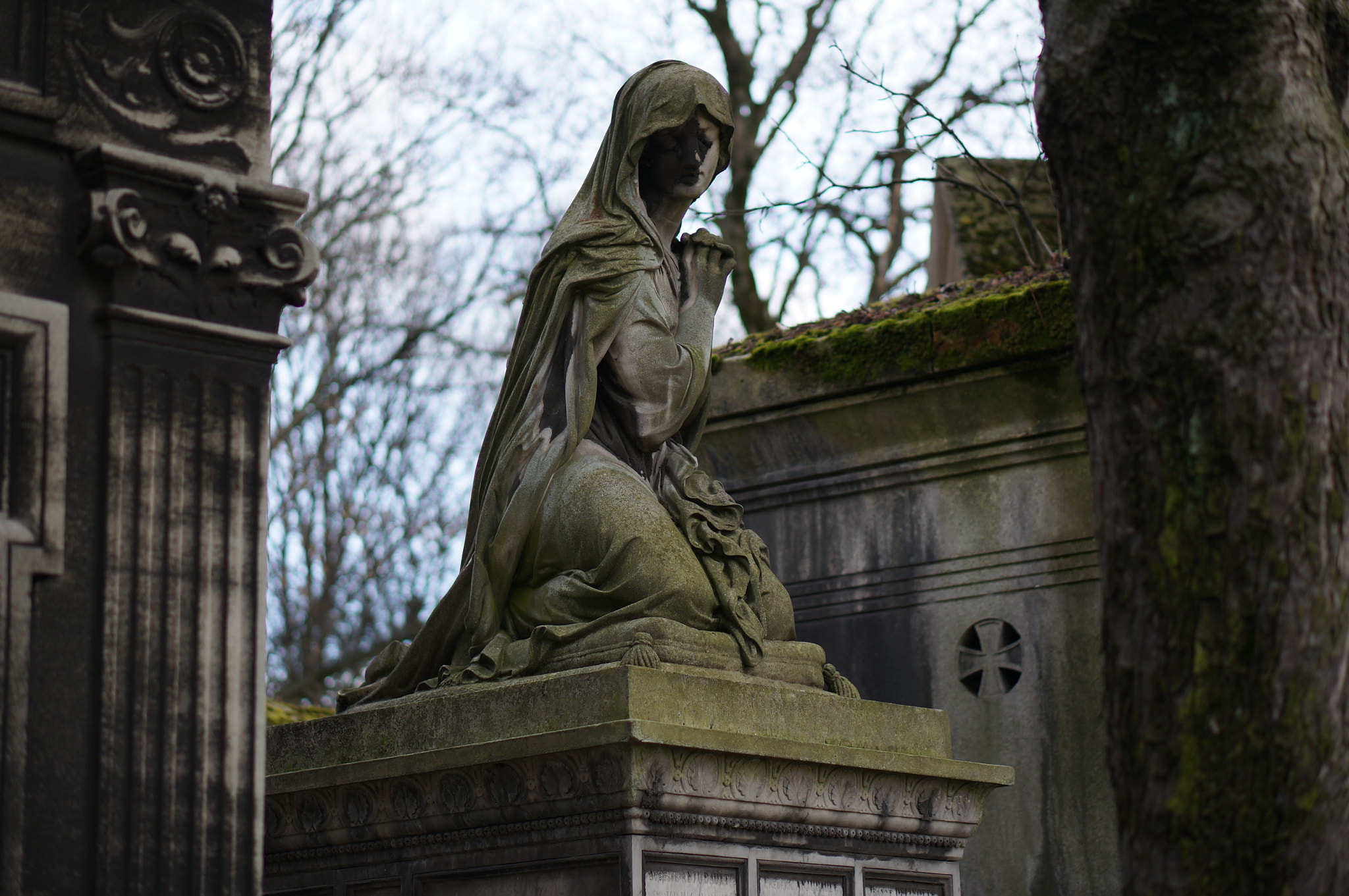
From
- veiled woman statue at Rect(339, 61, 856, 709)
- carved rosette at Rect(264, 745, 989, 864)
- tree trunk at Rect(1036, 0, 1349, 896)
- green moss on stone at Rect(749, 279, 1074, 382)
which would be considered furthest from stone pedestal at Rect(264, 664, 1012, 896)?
green moss on stone at Rect(749, 279, 1074, 382)

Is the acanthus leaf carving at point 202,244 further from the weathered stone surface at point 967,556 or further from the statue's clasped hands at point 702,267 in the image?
the weathered stone surface at point 967,556

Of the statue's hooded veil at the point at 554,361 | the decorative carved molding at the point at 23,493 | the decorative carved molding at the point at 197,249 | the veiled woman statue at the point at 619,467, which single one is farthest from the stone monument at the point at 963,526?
the decorative carved molding at the point at 23,493

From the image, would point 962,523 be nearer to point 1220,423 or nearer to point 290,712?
point 290,712

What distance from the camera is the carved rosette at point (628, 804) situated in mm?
4613

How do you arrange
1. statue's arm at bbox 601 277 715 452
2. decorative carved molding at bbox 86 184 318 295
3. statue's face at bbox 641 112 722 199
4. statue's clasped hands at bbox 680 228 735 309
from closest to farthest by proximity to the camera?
decorative carved molding at bbox 86 184 318 295, statue's arm at bbox 601 277 715 452, statue's face at bbox 641 112 722 199, statue's clasped hands at bbox 680 228 735 309

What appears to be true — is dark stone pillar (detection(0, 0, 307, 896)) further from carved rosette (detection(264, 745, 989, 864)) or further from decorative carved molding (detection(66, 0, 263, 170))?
carved rosette (detection(264, 745, 989, 864))

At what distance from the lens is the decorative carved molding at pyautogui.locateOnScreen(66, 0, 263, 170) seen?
3795 mm

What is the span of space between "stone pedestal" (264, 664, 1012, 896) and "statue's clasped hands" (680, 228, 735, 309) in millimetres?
1516

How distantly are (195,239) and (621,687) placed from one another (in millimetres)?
1689

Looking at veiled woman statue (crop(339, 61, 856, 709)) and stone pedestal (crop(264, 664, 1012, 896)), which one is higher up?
veiled woman statue (crop(339, 61, 856, 709))

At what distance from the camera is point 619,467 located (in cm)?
545

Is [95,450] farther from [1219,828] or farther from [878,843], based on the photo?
[878,843]

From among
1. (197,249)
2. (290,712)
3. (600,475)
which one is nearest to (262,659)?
(197,249)

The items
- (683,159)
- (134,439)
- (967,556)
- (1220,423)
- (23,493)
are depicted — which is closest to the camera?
(1220,423)
